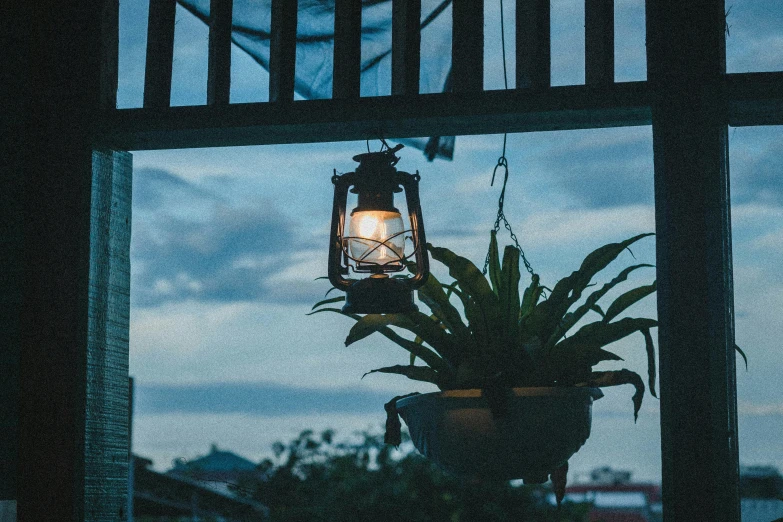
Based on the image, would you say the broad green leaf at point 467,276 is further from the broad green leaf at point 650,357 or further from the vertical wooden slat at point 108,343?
the vertical wooden slat at point 108,343

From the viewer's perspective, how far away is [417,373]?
5.96 ft

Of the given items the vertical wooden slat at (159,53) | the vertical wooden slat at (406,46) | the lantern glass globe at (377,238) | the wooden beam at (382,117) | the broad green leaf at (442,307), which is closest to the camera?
the broad green leaf at (442,307)

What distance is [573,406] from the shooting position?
1705 mm

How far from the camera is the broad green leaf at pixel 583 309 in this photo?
5.84 feet

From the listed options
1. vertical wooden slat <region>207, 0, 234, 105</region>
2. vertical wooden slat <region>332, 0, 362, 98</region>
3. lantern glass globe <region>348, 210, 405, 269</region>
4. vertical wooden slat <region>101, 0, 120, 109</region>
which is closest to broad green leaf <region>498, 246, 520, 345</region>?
lantern glass globe <region>348, 210, 405, 269</region>

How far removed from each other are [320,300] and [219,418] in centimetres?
82

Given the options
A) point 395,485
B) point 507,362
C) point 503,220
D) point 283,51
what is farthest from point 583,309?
point 395,485

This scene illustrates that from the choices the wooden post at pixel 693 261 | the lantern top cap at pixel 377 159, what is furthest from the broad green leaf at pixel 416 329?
the wooden post at pixel 693 261

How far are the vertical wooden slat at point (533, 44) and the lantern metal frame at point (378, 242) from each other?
1.15 ft

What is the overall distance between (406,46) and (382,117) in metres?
0.19

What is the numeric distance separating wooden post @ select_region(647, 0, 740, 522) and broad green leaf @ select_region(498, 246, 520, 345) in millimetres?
329

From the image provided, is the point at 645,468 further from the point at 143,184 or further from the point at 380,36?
the point at 143,184

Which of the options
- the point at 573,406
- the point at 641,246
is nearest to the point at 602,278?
the point at 641,246

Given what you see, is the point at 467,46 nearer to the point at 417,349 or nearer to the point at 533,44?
the point at 533,44
